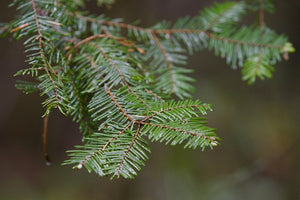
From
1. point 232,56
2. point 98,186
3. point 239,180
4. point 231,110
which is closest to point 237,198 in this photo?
point 239,180

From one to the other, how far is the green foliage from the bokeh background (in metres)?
1.17

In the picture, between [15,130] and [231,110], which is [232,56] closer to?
[231,110]

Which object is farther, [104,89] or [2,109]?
[2,109]

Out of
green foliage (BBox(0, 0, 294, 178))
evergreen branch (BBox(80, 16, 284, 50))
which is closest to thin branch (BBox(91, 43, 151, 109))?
green foliage (BBox(0, 0, 294, 178))

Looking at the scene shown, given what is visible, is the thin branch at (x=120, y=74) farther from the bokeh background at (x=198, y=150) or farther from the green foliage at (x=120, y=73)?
the bokeh background at (x=198, y=150)

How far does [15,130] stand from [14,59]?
554mm

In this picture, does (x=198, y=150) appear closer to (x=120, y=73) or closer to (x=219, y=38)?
(x=219, y=38)

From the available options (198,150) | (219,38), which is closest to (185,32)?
(219,38)

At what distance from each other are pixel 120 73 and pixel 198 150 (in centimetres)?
158

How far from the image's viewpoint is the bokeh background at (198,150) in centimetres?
173

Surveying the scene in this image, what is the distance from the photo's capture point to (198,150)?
1.88 meters

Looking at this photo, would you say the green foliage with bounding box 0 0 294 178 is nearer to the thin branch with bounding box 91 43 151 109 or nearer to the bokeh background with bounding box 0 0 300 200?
the thin branch with bounding box 91 43 151 109

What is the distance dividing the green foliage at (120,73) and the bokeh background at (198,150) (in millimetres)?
1172

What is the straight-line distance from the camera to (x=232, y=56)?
56 cm
